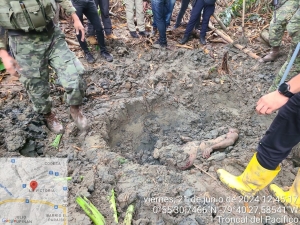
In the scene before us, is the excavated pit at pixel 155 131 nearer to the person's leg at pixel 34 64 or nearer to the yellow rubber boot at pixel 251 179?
the yellow rubber boot at pixel 251 179

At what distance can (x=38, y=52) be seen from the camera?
282cm

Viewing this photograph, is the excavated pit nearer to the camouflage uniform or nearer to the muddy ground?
the muddy ground

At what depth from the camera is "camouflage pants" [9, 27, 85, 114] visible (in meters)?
2.77

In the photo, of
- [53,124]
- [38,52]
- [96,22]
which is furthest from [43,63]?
[96,22]

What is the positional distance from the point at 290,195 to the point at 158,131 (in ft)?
6.53

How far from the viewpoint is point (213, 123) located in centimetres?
394

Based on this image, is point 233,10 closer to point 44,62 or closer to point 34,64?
point 44,62

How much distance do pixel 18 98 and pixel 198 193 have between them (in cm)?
287

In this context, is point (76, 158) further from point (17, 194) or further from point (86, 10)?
point (86, 10)

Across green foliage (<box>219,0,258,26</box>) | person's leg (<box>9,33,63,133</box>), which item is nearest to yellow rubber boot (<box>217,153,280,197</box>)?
person's leg (<box>9,33,63,133</box>)

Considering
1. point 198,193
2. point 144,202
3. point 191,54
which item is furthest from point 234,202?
point 191,54

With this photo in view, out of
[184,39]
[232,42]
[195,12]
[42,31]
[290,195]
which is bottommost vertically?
[290,195]

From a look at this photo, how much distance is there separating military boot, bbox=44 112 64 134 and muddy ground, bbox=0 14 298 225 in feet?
0.26
